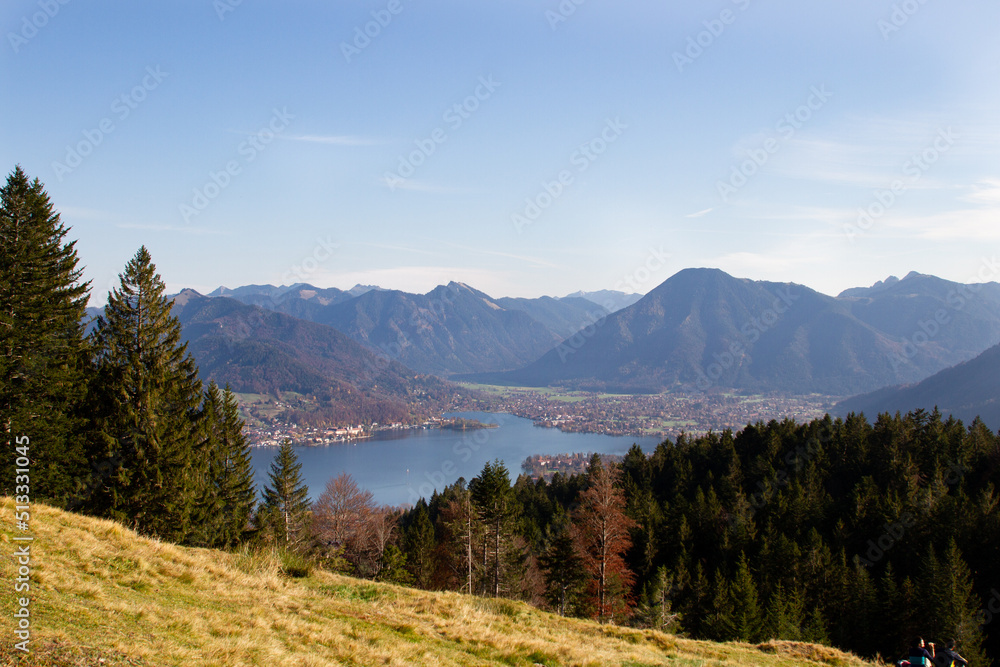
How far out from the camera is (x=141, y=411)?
1723cm

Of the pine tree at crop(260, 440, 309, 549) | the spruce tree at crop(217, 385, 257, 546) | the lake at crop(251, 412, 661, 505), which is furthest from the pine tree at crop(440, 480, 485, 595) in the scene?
the lake at crop(251, 412, 661, 505)

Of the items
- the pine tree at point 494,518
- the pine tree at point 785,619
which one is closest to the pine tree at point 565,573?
the pine tree at point 494,518

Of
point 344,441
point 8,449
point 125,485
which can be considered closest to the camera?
point 8,449

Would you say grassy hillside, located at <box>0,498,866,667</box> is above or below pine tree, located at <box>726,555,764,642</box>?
above

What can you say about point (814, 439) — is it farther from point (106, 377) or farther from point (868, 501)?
point (106, 377)

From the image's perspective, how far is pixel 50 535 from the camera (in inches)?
321

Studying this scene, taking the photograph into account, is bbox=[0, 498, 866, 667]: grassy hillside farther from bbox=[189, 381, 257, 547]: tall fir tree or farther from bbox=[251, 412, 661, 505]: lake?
bbox=[251, 412, 661, 505]: lake

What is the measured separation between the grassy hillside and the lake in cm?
6904

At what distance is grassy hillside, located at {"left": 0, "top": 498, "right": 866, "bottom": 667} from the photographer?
214 inches

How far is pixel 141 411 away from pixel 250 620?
43.1 ft

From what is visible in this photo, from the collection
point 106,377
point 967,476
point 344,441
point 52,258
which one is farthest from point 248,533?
point 344,441

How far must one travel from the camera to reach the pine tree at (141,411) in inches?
667

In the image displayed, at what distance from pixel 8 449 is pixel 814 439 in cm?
5049

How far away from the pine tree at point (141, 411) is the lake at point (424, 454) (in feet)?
200
